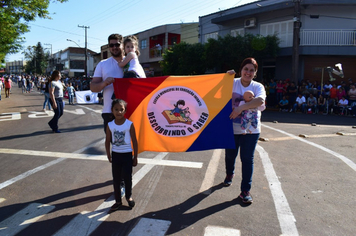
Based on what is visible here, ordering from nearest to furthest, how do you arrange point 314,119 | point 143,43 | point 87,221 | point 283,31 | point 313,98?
point 87,221
point 314,119
point 313,98
point 283,31
point 143,43

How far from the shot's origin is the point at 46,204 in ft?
13.1

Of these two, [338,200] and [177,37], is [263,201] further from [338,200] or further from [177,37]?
[177,37]

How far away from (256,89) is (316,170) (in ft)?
8.50

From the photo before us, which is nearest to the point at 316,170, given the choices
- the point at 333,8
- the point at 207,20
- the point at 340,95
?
the point at 340,95

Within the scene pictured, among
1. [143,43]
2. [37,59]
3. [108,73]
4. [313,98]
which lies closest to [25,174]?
[108,73]

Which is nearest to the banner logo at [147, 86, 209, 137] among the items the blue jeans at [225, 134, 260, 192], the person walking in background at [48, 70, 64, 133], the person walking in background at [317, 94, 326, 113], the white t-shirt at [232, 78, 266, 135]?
the white t-shirt at [232, 78, 266, 135]

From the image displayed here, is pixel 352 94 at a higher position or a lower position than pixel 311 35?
lower

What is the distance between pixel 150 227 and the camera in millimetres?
3367

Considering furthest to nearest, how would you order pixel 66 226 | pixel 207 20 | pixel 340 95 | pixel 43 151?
pixel 207 20 → pixel 340 95 → pixel 43 151 → pixel 66 226

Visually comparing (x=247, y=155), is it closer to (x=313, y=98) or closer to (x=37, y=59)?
(x=313, y=98)

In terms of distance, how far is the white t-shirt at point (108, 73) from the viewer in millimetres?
4145

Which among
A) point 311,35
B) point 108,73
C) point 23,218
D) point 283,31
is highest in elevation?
point 283,31

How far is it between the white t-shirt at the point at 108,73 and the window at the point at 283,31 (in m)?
23.2

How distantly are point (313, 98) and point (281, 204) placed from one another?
15.7 meters
